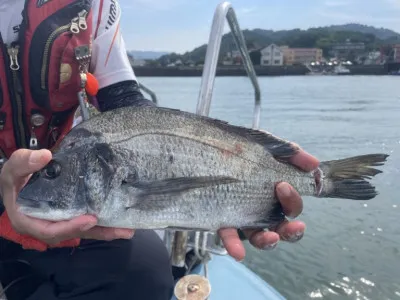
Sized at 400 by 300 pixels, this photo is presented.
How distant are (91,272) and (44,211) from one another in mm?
651

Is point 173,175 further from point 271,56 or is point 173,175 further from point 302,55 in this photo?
point 302,55

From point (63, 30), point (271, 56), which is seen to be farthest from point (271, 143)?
point (271, 56)

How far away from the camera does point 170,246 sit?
11.2ft

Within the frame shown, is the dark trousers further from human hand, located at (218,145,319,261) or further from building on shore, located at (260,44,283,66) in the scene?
building on shore, located at (260,44,283,66)

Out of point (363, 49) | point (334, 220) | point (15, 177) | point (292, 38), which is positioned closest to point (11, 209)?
point (15, 177)

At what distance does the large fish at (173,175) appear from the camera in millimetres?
1831

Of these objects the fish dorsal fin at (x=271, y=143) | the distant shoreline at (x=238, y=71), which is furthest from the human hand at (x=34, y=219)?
the distant shoreline at (x=238, y=71)

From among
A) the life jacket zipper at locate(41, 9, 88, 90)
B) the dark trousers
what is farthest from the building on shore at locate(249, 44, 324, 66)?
the dark trousers

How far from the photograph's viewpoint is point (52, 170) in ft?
5.94

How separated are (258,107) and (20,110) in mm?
2015

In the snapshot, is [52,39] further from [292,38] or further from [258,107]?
[292,38]

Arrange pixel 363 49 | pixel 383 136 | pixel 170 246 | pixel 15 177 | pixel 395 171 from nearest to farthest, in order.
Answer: pixel 15 177, pixel 170 246, pixel 395 171, pixel 383 136, pixel 363 49

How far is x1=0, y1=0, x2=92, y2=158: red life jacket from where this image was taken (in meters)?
2.43

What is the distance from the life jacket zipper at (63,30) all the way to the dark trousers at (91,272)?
0.94 meters
